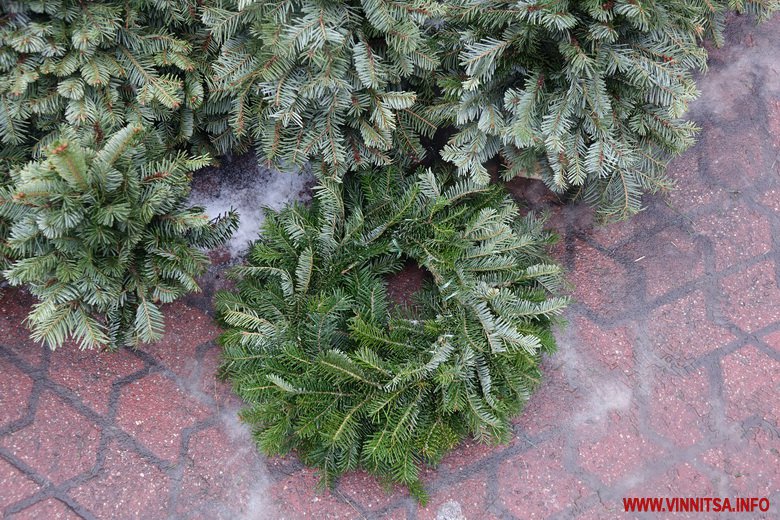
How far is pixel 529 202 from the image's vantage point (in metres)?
2.96

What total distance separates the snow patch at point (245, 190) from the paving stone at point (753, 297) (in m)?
2.07

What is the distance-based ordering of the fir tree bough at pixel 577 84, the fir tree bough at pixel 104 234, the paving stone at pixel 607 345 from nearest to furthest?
1. the fir tree bough at pixel 104 234
2. the fir tree bough at pixel 577 84
3. the paving stone at pixel 607 345

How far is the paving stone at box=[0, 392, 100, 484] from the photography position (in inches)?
97.1

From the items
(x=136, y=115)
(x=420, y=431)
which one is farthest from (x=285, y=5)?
(x=420, y=431)

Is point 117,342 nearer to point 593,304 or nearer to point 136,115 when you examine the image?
point 136,115

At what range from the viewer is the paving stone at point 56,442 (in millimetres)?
2467

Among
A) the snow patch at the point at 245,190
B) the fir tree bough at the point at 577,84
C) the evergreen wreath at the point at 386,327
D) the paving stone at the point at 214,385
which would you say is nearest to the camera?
the fir tree bough at the point at 577,84

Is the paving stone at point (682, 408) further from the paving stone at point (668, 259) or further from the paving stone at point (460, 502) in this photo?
the paving stone at point (460, 502)

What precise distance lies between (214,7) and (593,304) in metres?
2.06

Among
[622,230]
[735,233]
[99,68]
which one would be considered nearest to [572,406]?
[622,230]

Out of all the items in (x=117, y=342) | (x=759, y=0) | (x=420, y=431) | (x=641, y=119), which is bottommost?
(x=420, y=431)

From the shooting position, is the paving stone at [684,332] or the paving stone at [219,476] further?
the paving stone at [684,332]

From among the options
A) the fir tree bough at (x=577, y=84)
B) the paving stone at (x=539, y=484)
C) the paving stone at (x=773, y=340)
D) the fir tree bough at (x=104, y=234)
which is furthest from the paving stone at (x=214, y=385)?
the paving stone at (x=773, y=340)

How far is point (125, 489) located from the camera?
2.47m
